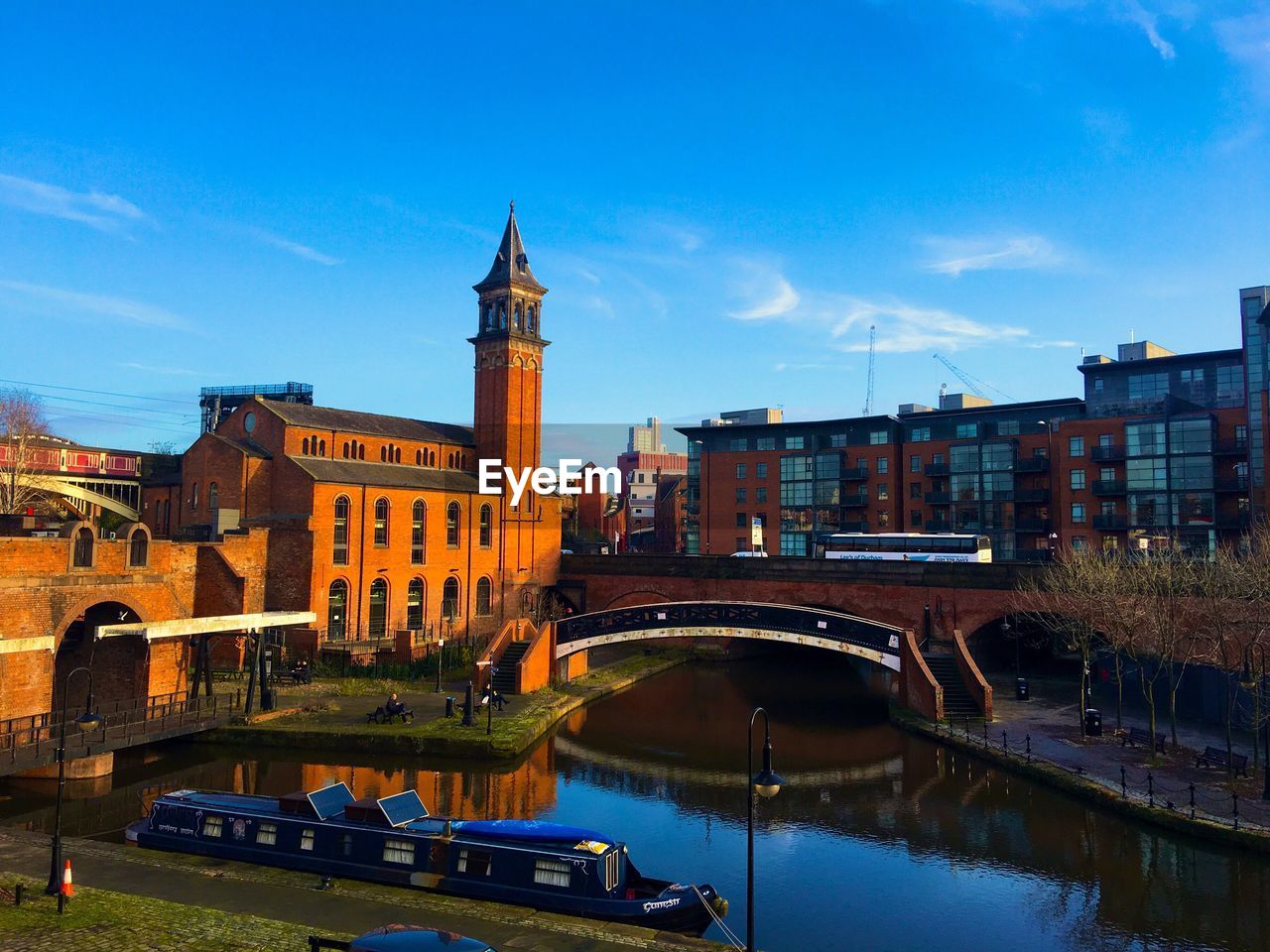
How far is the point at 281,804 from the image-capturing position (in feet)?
72.4

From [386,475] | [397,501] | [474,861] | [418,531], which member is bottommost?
[474,861]

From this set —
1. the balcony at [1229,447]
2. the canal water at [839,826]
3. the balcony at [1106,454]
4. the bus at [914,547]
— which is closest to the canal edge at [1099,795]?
the canal water at [839,826]

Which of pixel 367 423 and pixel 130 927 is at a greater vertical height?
pixel 367 423

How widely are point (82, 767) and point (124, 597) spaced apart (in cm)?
787

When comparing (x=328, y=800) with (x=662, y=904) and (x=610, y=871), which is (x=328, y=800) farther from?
(x=662, y=904)

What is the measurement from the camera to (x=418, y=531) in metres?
57.4

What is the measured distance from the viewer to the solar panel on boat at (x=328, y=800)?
21594 mm

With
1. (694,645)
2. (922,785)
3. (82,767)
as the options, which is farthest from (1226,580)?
(82,767)

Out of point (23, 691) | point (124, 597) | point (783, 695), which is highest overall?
point (124, 597)

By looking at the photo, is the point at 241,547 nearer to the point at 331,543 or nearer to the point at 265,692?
the point at 331,543

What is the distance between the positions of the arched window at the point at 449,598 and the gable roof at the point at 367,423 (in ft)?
35.7

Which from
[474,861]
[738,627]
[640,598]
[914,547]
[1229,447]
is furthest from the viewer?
[640,598]

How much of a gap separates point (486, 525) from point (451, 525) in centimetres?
321

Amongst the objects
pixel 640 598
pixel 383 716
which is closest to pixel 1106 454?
pixel 640 598
